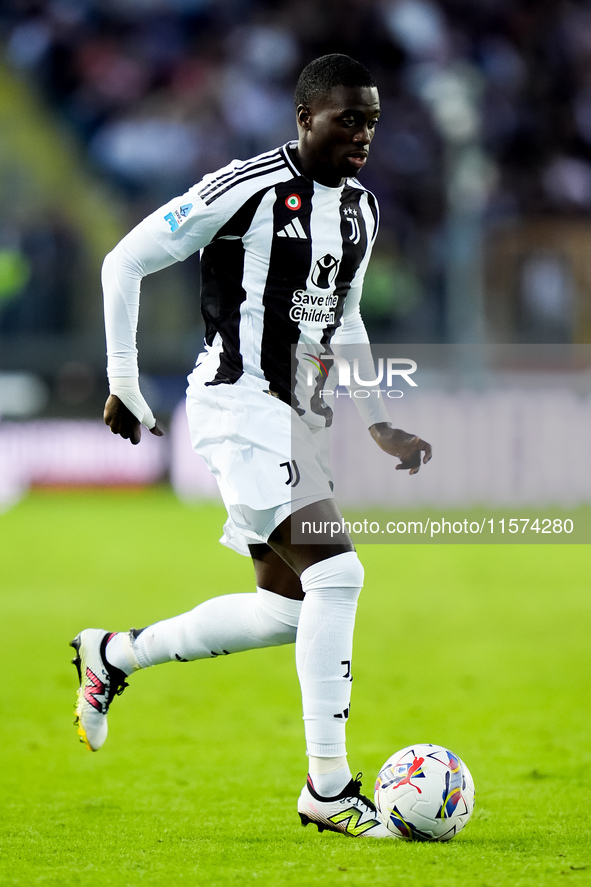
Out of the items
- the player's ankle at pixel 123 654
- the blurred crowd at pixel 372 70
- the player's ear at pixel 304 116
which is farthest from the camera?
the blurred crowd at pixel 372 70

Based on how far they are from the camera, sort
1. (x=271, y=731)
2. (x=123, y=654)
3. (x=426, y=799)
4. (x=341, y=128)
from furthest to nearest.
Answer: (x=271, y=731), (x=123, y=654), (x=341, y=128), (x=426, y=799)

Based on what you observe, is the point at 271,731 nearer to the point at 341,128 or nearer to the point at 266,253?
the point at 266,253

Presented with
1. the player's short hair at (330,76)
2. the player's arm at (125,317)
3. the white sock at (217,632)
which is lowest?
the white sock at (217,632)

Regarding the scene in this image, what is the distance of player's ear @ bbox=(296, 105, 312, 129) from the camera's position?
11.2 ft

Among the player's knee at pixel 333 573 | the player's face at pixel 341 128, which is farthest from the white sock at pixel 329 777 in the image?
the player's face at pixel 341 128

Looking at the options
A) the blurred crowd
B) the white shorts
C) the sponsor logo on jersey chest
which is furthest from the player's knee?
the blurred crowd

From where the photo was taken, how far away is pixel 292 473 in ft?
11.0

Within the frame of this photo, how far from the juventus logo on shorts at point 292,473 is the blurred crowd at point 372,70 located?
10.9 meters

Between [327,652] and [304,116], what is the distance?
152cm

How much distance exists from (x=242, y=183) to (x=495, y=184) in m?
12.0

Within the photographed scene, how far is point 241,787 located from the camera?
12.8ft

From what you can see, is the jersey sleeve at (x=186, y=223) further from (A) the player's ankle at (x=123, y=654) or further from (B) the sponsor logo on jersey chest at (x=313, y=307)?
(A) the player's ankle at (x=123, y=654)

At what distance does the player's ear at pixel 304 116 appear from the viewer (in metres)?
3.42

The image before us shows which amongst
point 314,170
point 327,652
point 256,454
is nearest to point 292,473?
point 256,454
